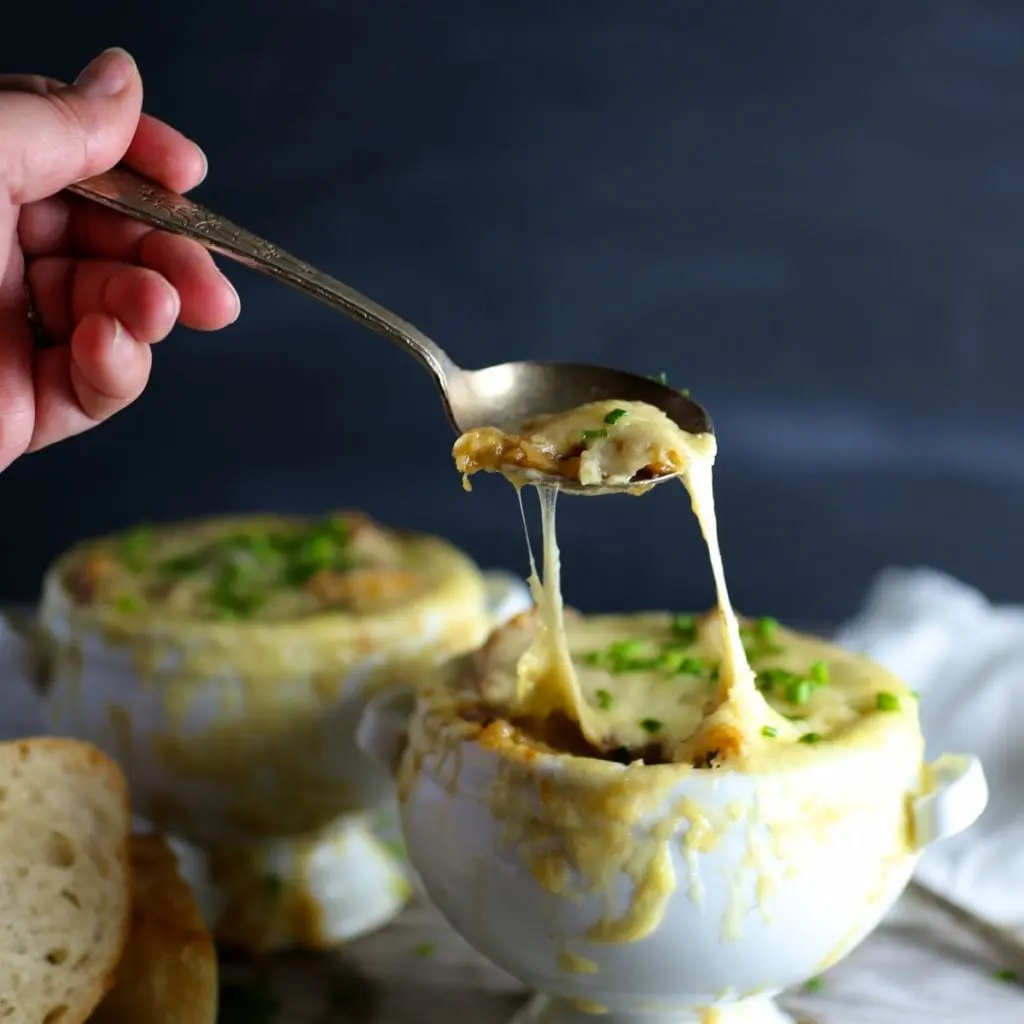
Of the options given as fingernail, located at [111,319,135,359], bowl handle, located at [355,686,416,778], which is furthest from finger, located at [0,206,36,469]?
bowl handle, located at [355,686,416,778]

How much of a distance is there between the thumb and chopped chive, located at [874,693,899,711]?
0.85 m

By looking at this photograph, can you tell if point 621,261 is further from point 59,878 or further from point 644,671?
point 59,878

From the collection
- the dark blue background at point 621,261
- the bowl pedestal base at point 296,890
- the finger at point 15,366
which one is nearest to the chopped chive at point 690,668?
the bowl pedestal base at point 296,890

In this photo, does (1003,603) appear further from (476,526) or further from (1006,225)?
(476,526)

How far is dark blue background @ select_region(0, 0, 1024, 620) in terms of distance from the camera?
2352 mm

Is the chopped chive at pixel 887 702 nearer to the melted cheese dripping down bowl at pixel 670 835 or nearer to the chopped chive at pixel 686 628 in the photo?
the melted cheese dripping down bowl at pixel 670 835

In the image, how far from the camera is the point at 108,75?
1.34 meters

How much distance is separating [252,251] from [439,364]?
197 mm

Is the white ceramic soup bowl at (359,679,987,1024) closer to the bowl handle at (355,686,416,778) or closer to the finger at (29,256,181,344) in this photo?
the bowl handle at (355,686,416,778)

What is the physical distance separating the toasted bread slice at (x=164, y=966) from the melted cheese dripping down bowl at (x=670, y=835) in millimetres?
229

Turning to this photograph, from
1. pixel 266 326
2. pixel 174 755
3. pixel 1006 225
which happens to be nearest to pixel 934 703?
pixel 1006 225

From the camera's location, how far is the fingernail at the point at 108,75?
4.38 feet

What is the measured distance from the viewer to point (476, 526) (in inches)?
105

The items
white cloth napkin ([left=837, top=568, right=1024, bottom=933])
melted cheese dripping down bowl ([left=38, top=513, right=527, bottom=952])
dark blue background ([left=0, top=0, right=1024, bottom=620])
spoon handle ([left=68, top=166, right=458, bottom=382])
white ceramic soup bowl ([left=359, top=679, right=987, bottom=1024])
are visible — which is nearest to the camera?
white ceramic soup bowl ([left=359, top=679, right=987, bottom=1024])
